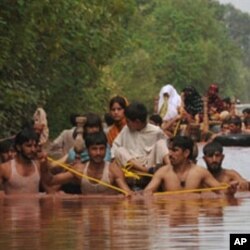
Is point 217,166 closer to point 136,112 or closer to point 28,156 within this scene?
point 136,112

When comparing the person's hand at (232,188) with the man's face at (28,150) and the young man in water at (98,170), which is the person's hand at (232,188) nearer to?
the young man in water at (98,170)

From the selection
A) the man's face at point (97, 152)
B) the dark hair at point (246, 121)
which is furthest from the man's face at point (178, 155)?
the dark hair at point (246, 121)

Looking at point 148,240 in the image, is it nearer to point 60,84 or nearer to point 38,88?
point 38,88

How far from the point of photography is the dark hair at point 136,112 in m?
18.5

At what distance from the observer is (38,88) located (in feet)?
125

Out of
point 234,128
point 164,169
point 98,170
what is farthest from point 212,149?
point 234,128

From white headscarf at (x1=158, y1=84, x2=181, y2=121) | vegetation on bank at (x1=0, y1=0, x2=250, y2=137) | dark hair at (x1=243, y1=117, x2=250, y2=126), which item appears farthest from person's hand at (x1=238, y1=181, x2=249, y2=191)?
dark hair at (x1=243, y1=117, x2=250, y2=126)

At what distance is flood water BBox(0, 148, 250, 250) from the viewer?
12.1 meters

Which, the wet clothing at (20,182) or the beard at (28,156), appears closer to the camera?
the beard at (28,156)

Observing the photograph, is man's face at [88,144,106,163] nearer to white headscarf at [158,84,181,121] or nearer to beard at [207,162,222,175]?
beard at [207,162,222,175]

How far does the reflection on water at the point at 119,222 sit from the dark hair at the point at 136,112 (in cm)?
157

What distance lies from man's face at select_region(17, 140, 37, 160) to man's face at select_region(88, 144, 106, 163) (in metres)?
0.64

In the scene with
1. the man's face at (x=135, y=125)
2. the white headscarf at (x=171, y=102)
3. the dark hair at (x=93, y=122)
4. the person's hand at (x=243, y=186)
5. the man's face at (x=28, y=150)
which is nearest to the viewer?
the man's face at (x=28, y=150)

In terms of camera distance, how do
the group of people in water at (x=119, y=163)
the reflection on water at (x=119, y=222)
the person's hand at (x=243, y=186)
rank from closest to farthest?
the reflection on water at (x=119, y=222) → the group of people in water at (x=119, y=163) → the person's hand at (x=243, y=186)
